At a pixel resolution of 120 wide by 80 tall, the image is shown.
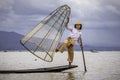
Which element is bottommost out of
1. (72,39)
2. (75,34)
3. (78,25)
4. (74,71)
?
(74,71)

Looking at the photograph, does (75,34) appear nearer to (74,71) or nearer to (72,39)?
(72,39)

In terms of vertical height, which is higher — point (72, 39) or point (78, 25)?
point (78, 25)

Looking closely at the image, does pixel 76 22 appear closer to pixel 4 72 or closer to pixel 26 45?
pixel 26 45

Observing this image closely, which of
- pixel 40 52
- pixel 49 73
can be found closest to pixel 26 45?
pixel 40 52

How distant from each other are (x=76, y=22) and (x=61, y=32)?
108cm

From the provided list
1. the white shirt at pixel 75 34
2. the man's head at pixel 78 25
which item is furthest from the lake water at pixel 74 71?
the man's head at pixel 78 25

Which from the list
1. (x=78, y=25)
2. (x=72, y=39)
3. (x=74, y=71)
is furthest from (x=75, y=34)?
(x=74, y=71)

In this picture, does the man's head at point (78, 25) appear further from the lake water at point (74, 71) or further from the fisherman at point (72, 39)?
the lake water at point (74, 71)

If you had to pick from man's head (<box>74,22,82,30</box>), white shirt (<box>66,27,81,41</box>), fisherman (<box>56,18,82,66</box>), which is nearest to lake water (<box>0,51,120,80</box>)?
fisherman (<box>56,18,82,66</box>)

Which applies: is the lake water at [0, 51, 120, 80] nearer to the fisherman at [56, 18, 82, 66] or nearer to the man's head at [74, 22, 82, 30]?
the fisherman at [56, 18, 82, 66]

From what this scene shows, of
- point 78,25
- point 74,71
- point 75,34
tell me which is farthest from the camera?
point 74,71

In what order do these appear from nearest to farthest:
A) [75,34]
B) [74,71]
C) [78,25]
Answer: [75,34]
[78,25]
[74,71]

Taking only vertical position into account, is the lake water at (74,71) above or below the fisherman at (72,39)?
below

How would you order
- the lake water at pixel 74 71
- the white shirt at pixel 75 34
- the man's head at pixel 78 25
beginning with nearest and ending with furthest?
the lake water at pixel 74 71
the white shirt at pixel 75 34
the man's head at pixel 78 25
